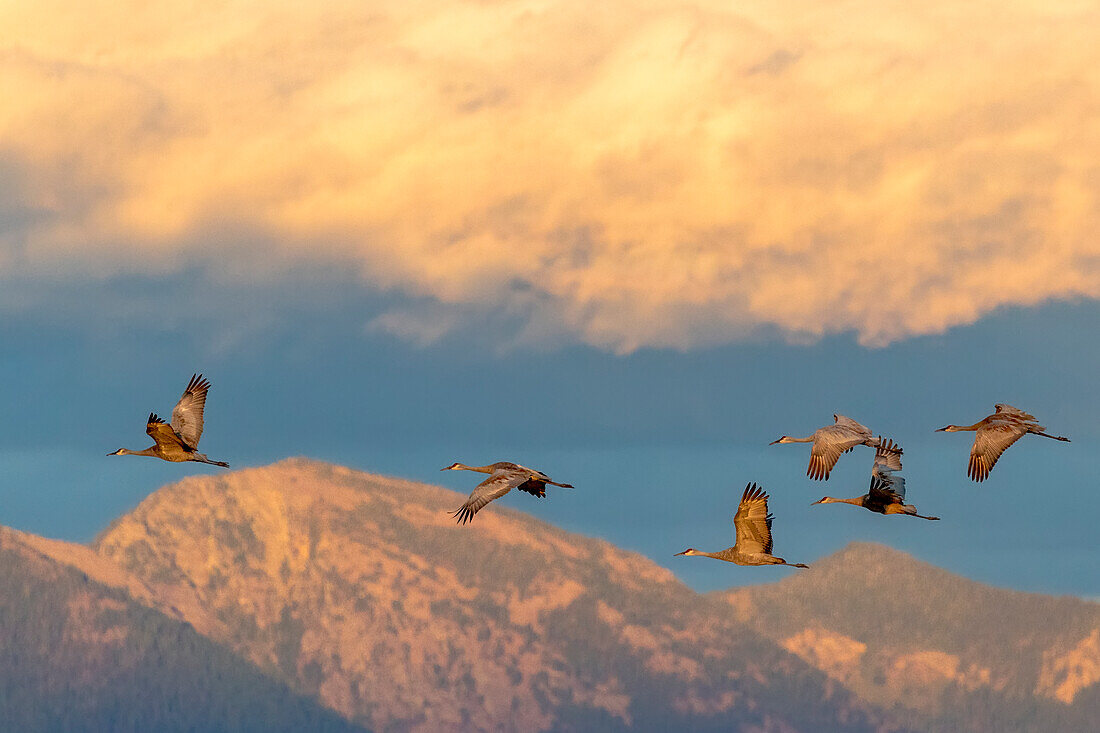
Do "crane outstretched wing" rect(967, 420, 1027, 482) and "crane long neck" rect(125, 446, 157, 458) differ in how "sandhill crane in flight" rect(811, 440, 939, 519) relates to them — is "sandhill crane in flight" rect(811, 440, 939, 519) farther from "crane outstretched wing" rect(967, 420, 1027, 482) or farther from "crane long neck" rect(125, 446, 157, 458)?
"crane long neck" rect(125, 446, 157, 458)

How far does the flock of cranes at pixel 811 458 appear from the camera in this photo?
8525 cm

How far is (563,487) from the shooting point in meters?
90.4

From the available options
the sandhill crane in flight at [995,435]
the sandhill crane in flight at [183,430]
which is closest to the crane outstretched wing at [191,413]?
the sandhill crane in flight at [183,430]

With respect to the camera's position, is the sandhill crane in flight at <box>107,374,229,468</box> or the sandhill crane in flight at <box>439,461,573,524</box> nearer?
the sandhill crane in flight at <box>439,461,573,524</box>

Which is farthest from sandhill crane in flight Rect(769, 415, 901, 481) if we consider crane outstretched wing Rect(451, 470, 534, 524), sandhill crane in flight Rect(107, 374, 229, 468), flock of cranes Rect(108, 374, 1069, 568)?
sandhill crane in flight Rect(107, 374, 229, 468)

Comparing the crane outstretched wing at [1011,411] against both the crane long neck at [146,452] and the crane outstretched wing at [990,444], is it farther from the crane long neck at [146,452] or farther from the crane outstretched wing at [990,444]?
the crane long neck at [146,452]

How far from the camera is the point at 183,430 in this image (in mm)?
95750

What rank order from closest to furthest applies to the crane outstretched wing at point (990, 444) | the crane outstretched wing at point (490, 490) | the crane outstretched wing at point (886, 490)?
1. the crane outstretched wing at point (490, 490)
2. the crane outstretched wing at point (990, 444)
3. the crane outstretched wing at point (886, 490)

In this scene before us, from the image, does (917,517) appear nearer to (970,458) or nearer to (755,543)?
(970,458)

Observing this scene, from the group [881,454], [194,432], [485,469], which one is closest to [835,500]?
[881,454]

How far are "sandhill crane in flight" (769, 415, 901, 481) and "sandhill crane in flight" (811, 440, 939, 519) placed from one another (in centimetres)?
70

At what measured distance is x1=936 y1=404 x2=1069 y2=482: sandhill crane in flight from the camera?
8962 centimetres

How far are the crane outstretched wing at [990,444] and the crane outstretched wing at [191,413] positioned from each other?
4125 centimetres

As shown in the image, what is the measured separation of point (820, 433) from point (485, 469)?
59.3 ft
